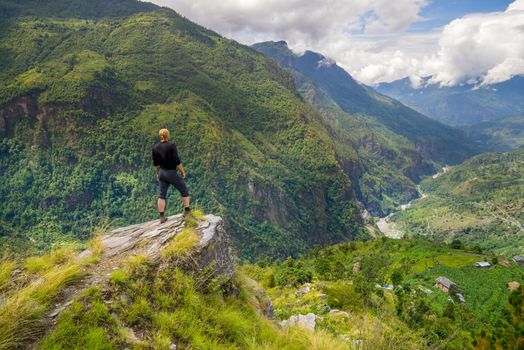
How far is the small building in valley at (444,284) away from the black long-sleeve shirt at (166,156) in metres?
58.2

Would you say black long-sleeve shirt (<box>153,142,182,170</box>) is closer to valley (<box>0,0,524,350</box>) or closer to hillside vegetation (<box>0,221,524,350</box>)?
valley (<box>0,0,524,350</box>)

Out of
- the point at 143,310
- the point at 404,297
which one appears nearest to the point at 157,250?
the point at 143,310

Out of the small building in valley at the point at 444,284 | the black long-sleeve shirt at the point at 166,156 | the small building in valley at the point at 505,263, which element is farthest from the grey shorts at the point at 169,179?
the small building in valley at the point at 505,263

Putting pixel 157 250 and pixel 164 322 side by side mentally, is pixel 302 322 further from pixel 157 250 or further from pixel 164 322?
pixel 164 322

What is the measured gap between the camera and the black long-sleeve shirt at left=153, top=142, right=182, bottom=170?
1055 centimetres

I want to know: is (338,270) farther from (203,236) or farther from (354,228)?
(354,228)

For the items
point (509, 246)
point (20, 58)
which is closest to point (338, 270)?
point (509, 246)

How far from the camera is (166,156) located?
1062cm

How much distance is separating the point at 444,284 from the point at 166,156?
59785 mm

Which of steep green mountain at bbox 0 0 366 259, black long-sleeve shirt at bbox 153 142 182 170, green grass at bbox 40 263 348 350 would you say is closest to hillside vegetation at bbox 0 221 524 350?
green grass at bbox 40 263 348 350

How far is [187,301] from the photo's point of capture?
7910mm

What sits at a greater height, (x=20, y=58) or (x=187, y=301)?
(x=20, y=58)

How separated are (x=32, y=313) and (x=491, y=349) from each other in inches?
625

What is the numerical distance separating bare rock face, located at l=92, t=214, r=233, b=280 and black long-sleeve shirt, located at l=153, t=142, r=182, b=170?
1840mm
